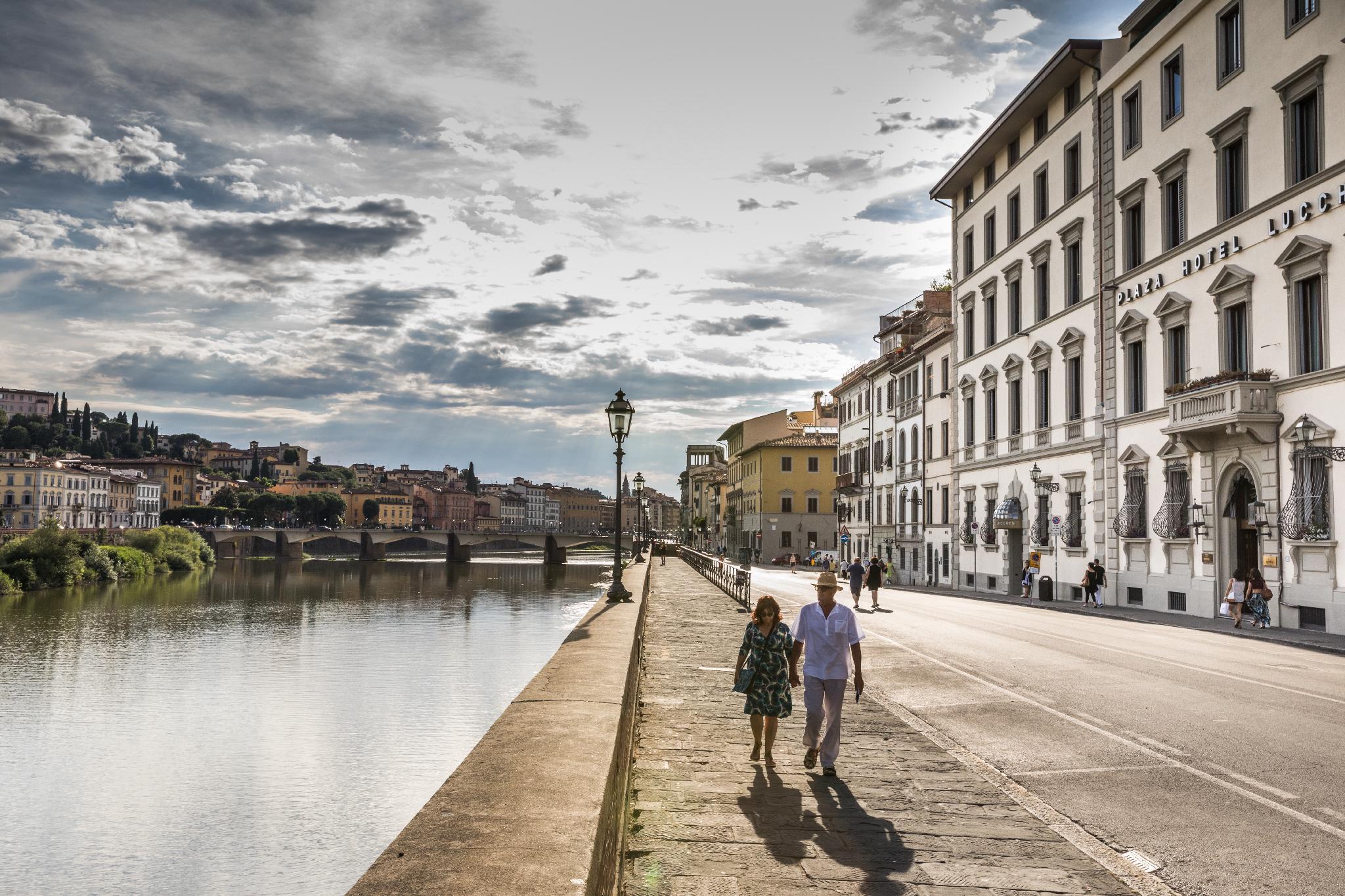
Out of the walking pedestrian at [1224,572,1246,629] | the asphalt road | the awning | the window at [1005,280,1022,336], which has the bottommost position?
the asphalt road

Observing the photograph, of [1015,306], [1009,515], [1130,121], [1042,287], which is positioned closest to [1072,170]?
[1130,121]

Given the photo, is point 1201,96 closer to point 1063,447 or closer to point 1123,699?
point 1063,447

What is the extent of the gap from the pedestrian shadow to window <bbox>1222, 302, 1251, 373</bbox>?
2299 centimetres

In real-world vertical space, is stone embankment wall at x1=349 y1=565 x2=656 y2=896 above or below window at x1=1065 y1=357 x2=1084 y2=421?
below

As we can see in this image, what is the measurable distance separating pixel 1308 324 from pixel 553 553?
109 m

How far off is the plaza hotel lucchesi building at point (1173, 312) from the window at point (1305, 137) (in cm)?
5

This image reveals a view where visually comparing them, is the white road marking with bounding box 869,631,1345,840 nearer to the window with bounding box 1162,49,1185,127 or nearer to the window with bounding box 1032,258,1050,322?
the window with bounding box 1162,49,1185,127

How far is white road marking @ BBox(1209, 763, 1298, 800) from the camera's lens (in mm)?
7418

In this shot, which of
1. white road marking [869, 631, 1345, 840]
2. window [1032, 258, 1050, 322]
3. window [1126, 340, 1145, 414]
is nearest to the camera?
white road marking [869, 631, 1345, 840]

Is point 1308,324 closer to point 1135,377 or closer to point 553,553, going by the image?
point 1135,377

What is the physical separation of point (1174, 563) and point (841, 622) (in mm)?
24568

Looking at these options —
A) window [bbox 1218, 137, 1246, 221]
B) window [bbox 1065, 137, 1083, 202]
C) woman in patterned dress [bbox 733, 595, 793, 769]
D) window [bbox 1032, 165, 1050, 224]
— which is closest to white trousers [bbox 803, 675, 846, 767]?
woman in patterned dress [bbox 733, 595, 793, 769]

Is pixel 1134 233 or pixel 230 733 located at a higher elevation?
pixel 1134 233

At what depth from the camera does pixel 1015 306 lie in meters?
41.5
